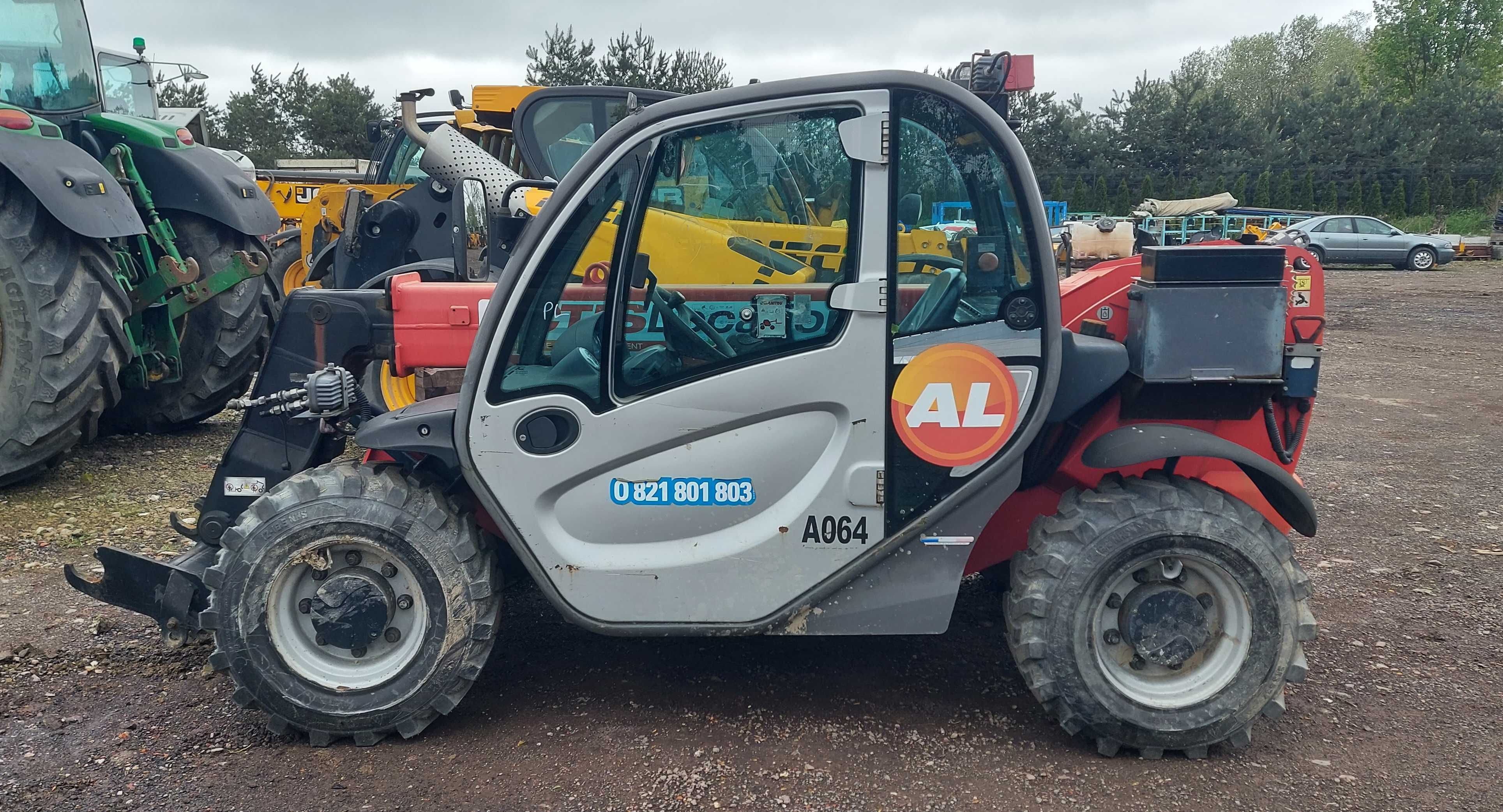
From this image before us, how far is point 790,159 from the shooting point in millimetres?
3080

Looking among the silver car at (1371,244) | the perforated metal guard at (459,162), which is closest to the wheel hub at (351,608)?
the perforated metal guard at (459,162)

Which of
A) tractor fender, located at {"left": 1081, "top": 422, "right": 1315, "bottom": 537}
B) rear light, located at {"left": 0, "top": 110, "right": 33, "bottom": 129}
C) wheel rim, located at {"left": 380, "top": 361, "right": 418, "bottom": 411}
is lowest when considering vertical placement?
tractor fender, located at {"left": 1081, "top": 422, "right": 1315, "bottom": 537}

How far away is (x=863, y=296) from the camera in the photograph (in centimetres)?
307

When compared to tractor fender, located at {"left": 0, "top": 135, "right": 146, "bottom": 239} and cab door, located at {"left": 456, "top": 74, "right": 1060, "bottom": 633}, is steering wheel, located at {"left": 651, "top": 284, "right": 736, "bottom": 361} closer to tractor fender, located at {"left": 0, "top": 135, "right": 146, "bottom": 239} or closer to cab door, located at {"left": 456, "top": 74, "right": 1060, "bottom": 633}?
cab door, located at {"left": 456, "top": 74, "right": 1060, "bottom": 633}

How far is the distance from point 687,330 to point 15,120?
177 inches

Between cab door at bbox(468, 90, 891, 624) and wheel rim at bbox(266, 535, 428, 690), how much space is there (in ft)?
1.41

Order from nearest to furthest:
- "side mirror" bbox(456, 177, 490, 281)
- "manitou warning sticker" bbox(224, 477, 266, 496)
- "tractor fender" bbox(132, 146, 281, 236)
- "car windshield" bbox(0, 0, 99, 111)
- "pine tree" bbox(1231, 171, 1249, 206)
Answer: "manitou warning sticker" bbox(224, 477, 266, 496) → "side mirror" bbox(456, 177, 490, 281) → "car windshield" bbox(0, 0, 99, 111) → "tractor fender" bbox(132, 146, 281, 236) → "pine tree" bbox(1231, 171, 1249, 206)

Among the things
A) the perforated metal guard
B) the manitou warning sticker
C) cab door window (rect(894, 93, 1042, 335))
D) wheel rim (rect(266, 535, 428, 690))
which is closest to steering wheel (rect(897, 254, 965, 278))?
cab door window (rect(894, 93, 1042, 335))

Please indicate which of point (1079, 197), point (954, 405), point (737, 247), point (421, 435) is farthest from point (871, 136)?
point (1079, 197)

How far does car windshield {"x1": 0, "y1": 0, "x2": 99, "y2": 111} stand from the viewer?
243 inches

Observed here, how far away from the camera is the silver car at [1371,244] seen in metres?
24.4

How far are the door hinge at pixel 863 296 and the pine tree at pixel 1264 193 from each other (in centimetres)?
3552

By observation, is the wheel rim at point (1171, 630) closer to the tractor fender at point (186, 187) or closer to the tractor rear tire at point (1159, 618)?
the tractor rear tire at point (1159, 618)

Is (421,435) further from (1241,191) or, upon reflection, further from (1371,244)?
(1241,191)
